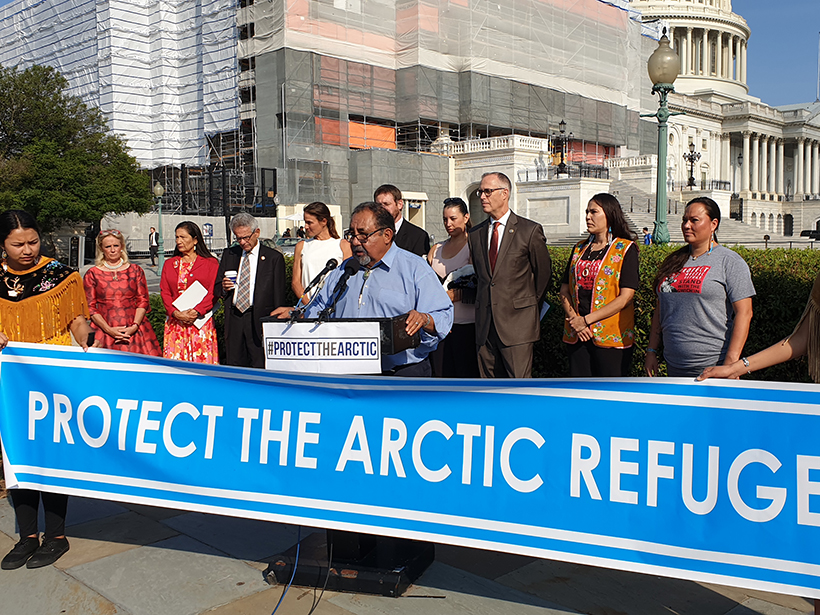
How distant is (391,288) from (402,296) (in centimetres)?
8

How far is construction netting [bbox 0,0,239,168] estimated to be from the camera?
4434 cm

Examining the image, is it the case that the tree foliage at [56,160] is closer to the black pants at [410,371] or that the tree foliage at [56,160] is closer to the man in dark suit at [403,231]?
the man in dark suit at [403,231]

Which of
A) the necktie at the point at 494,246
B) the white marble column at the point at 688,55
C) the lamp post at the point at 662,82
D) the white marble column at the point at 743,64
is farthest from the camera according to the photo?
the white marble column at the point at 743,64

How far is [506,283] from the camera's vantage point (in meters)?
5.20

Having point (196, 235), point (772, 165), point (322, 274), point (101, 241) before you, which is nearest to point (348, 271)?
point (322, 274)

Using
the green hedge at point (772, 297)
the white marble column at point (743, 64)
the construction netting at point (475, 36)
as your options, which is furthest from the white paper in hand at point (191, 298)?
the white marble column at point (743, 64)

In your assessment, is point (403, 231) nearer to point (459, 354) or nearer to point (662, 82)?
point (459, 354)

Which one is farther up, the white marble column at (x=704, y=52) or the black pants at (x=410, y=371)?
the white marble column at (x=704, y=52)

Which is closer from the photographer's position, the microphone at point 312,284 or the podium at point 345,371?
the podium at point 345,371

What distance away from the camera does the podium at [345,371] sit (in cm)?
369

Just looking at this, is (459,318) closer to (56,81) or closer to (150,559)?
(150,559)

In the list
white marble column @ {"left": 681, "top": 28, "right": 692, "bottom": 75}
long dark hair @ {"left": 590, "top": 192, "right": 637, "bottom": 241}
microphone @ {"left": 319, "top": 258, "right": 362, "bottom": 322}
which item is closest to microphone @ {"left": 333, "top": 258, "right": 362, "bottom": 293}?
microphone @ {"left": 319, "top": 258, "right": 362, "bottom": 322}

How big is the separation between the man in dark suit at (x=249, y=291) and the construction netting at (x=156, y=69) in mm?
39500

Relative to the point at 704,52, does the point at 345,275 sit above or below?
below
